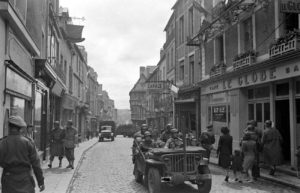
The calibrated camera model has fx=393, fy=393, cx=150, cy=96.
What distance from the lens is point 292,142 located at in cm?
1273

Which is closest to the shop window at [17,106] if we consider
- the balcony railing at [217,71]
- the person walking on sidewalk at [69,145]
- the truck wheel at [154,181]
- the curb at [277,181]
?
the person walking on sidewalk at [69,145]

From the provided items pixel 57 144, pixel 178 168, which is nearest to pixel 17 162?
pixel 178 168

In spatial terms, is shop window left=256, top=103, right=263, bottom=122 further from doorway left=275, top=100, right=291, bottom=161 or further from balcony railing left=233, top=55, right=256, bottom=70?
balcony railing left=233, top=55, right=256, bottom=70

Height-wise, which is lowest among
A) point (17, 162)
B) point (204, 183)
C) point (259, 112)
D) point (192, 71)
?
point (204, 183)

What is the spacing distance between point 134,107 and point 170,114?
58628 mm

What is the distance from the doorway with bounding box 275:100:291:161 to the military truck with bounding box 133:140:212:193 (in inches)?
237

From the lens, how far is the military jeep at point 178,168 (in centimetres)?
879

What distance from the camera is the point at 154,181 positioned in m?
8.90

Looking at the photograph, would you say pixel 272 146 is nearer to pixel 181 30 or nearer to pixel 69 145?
pixel 69 145

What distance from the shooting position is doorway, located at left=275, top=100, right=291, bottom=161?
46.0 ft

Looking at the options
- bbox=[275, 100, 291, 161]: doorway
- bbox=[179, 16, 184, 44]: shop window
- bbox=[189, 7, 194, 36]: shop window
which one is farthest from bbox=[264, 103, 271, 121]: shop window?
bbox=[179, 16, 184, 44]: shop window

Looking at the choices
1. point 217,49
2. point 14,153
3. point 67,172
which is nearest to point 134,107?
point 217,49

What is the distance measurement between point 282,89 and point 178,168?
6537mm

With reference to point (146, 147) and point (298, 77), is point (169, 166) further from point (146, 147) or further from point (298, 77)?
point (298, 77)
